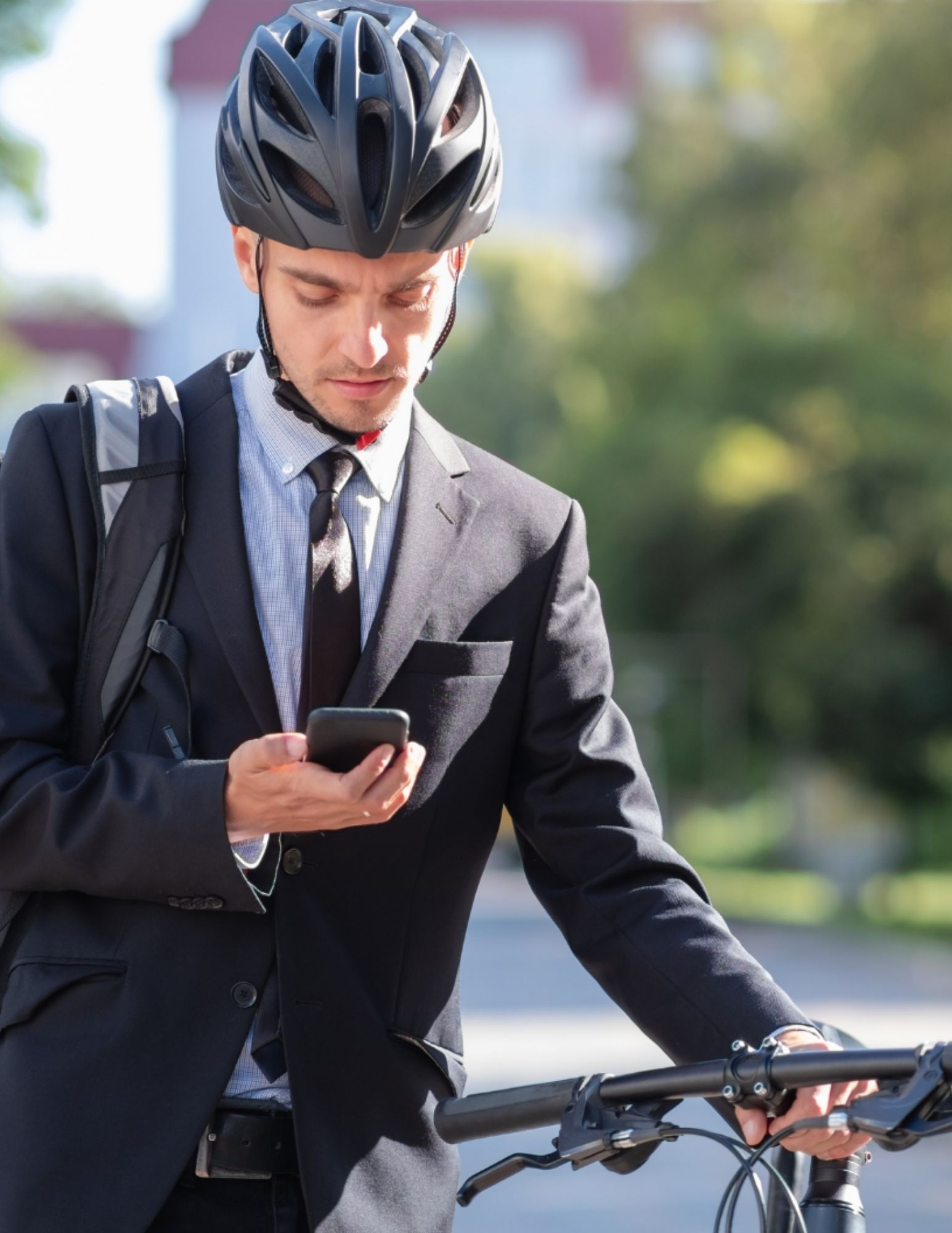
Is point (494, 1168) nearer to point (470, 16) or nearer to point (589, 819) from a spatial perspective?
point (589, 819)

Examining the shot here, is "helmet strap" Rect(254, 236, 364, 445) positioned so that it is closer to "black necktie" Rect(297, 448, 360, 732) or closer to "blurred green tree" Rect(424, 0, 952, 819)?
"black necktie" Rect(297, 448, 360, 732)

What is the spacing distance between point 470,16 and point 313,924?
7113cm

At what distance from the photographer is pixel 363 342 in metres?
2.83

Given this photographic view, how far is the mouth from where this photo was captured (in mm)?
2887

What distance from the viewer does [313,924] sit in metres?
2.75

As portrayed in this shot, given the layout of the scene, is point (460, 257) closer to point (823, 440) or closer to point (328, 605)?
point (328, 605)

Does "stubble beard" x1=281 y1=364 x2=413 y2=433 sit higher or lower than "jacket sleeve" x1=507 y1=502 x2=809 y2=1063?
higher

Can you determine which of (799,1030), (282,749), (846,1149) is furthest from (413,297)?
(846,1149)

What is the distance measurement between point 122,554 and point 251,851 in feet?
1.31

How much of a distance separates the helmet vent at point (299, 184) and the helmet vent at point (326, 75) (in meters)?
0.09

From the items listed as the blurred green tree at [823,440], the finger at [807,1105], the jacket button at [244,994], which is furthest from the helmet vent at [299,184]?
the blurred green tree at [823,440]

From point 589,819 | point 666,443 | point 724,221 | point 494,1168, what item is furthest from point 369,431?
point 724,221

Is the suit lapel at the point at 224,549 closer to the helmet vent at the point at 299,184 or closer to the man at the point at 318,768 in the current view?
the man at the point at 318,768

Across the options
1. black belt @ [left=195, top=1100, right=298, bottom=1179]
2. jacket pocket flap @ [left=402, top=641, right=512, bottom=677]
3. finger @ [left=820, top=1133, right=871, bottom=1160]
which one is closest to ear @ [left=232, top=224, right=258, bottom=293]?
jacket pocket flap @ [left=402, top=641, right=512, bottom=677]
